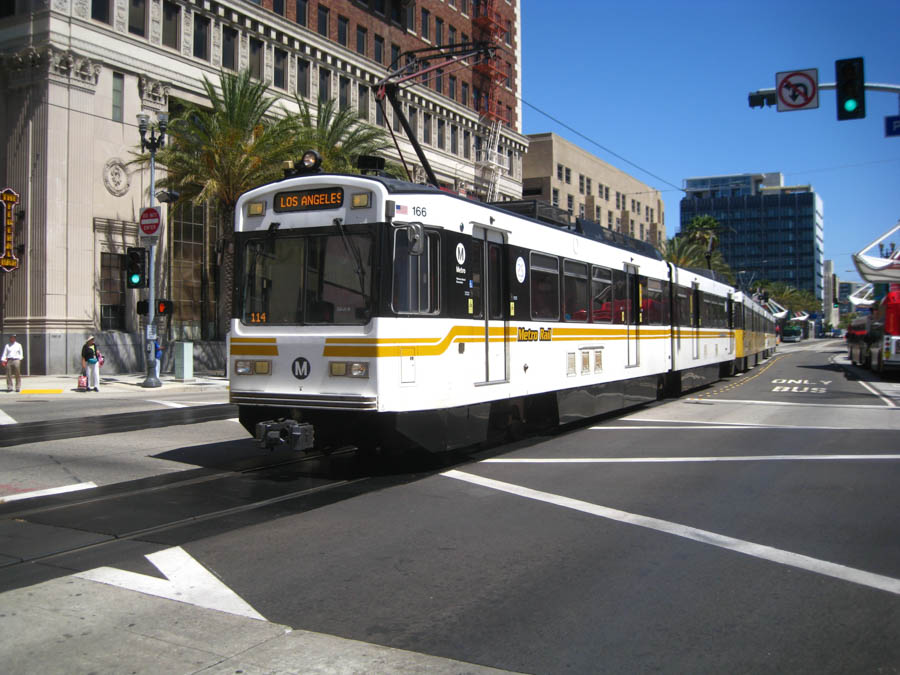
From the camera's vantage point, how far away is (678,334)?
1922 cm

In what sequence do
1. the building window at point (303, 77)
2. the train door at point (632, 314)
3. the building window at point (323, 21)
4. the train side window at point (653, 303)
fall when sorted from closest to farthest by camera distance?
1. the train door at point (632, 314)
2. the train side window at point (653, 303)
3. the building window at point (303, 77)
4. the building window at point (323, 21)

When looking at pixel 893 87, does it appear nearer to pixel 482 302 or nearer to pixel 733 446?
pixel 733 446

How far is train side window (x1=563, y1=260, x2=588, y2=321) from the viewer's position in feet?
40.8

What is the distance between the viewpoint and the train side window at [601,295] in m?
13.6

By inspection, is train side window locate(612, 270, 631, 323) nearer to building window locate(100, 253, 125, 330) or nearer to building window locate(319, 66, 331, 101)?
building window locate(100, 253, 125, 330)

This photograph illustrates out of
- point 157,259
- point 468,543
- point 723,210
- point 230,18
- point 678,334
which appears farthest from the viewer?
point 723,210

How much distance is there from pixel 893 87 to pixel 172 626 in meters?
15.7

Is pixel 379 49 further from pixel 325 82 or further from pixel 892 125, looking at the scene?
pixel 892 125

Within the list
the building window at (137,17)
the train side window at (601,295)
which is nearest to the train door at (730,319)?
the train side window at (601,295)

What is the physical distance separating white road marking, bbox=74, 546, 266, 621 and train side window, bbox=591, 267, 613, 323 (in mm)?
9246

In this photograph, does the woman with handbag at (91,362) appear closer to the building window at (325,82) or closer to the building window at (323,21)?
the building window at (325,82)

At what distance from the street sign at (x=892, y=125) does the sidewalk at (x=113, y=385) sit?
19.2m

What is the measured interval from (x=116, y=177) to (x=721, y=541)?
95.2 feet

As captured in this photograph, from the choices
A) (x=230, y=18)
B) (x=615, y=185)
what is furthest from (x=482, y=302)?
(x=615, y=185)
